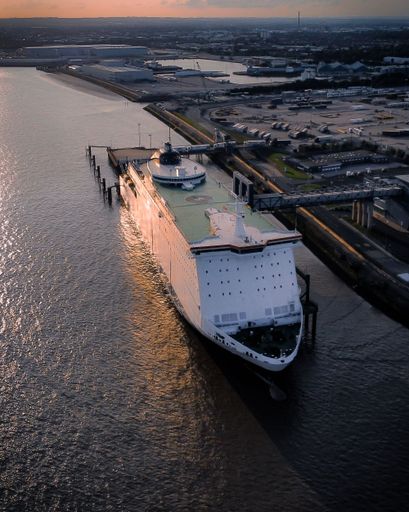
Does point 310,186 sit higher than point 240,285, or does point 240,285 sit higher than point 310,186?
point 240,285

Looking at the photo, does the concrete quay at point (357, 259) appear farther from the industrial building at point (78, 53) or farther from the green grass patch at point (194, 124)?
Answer: the industrial building at point (78, 53)

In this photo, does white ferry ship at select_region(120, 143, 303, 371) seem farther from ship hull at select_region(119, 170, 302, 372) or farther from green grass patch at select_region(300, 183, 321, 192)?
green grass patch at select_region(300, 183, 321, 192)

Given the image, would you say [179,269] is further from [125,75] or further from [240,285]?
[125,75]

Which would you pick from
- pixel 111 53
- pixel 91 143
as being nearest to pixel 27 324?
pixel 91 143

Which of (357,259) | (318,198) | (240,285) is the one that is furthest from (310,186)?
(240,285)

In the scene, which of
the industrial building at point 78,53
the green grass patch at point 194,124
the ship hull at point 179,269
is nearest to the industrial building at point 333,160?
the green grass patch at point 194,124

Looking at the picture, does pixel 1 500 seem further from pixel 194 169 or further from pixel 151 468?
pixel 194 169
